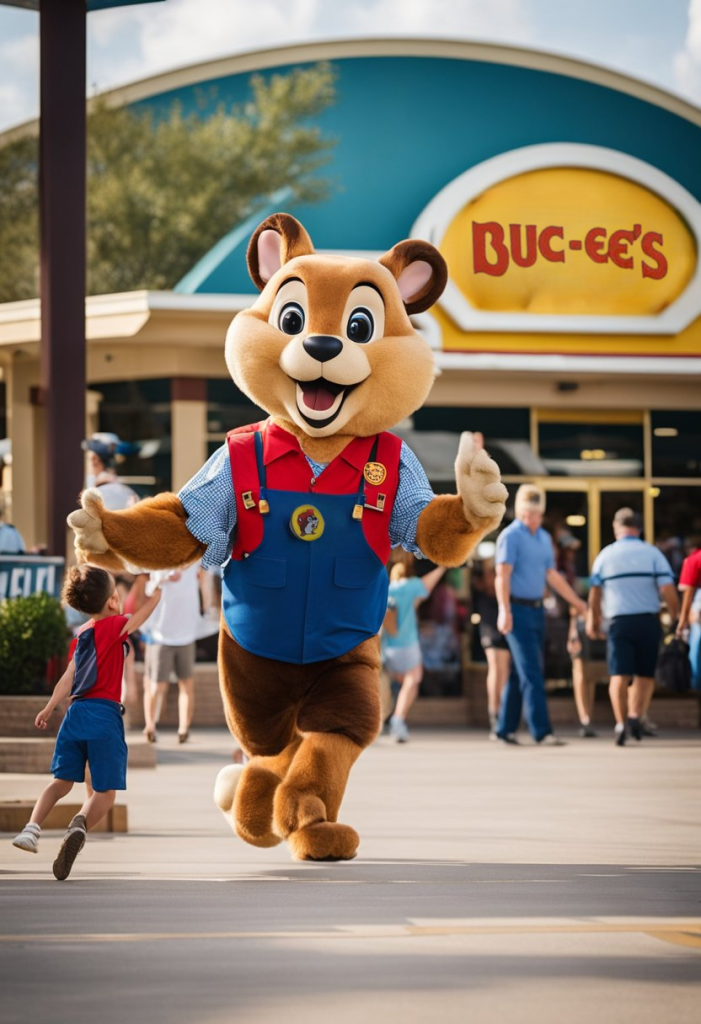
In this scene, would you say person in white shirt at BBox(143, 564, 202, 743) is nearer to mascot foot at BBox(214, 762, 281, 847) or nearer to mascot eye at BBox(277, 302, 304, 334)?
mascot eye at BBox(277, 302, 304, 334)

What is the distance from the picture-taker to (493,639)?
1516 cm

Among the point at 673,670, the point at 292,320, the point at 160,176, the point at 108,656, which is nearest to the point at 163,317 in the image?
the point at 673,670

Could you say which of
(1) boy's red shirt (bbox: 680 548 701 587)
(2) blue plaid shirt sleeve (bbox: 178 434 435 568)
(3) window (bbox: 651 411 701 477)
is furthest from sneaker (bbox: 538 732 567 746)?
(2) blue plaid shirt sleeve (bbox: 178 434 435 568)

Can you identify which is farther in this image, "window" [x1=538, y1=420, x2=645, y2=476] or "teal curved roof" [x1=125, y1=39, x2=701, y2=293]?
"teal curved roof" [x1=125, y1=39, x2=701, y2=293]

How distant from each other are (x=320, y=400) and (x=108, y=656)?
1348 millimetres

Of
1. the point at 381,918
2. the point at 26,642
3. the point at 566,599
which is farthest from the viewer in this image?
the point at 566,599

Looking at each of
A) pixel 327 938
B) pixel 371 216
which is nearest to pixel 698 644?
pixel 327 938

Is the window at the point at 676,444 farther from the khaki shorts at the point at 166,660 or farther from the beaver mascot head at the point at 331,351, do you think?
the beaver mascot head at the point at 331,351

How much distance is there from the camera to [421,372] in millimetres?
7375

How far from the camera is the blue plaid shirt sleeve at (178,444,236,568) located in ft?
23.2

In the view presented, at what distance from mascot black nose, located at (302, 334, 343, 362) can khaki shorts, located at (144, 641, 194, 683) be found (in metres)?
7.29

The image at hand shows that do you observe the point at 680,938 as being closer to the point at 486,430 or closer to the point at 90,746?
the point at 90,746

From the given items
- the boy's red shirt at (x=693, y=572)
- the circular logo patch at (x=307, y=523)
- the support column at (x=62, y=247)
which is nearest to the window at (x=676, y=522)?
the boy's red shirt at (x=693, y=572)

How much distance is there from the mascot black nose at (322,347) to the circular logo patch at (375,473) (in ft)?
1.51
